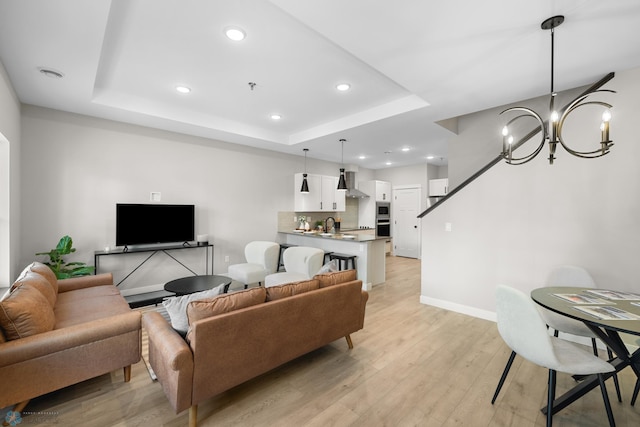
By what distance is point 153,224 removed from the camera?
176 inches

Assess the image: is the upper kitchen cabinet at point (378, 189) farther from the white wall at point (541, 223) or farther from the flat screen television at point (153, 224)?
the flat screen television at point (153, 224)

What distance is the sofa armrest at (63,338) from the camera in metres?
1.73

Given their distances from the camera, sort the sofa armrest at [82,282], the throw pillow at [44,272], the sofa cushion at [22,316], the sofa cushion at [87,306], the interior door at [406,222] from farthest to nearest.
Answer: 1. the interior door at [406,222]
2. the sofa armrest at [82,282]
3. the throw pillow at [44,272]
4. the sofa cushion at [87,306]
5. the sofa cushion at [22,316]

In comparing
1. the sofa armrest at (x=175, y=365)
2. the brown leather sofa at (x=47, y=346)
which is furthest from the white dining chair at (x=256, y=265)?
the sofa armrest at (x=175, y=365)

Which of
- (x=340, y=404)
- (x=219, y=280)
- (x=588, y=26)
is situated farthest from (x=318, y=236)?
(x=588, y=26)

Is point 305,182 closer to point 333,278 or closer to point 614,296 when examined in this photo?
point 333,278

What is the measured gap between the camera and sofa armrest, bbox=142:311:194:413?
172cm

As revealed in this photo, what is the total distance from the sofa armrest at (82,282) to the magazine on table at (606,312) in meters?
4.69

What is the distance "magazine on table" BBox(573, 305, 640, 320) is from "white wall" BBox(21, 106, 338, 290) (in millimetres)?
5076

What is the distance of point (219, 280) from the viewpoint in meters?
3.77

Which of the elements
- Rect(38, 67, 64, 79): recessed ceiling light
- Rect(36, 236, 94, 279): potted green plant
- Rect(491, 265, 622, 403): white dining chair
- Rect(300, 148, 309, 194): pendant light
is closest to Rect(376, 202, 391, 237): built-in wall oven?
Rect(300, 148, 309, 194): pendant light

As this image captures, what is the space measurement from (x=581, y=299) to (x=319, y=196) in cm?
535

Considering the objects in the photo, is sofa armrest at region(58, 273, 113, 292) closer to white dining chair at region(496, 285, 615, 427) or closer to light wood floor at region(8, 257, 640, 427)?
light wood floor at region(8, 257, 640, 427)

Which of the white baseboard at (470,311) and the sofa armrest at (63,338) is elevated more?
the sofa armrest at (63,338)
